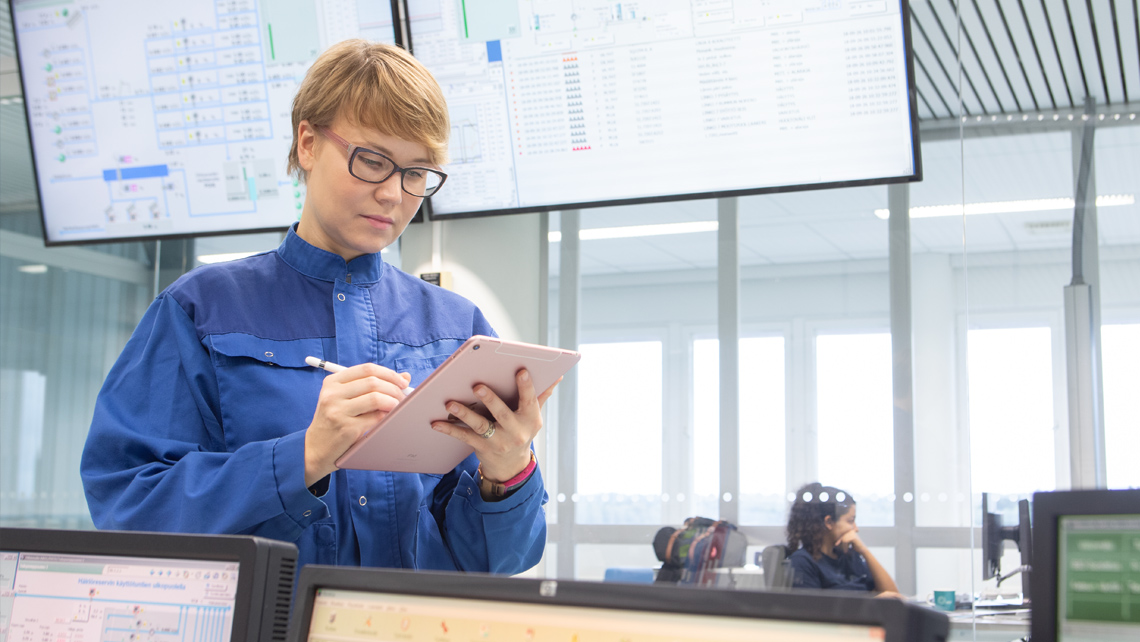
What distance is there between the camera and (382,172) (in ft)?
3.98

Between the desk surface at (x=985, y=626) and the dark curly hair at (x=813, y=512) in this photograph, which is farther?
the dark curly hair at (x=813, y=512)

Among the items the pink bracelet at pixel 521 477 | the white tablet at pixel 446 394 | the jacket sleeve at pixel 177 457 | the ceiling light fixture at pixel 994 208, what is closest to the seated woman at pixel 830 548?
the ceiling light fixture at pixel 994 208

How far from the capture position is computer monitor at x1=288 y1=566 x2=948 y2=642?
0.52 m

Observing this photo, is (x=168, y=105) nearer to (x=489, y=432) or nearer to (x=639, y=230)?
(x=639, y=230)

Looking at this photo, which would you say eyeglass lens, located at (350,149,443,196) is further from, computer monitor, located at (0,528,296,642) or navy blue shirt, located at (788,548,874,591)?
navy blue shirt, located at (788,548,874,591)

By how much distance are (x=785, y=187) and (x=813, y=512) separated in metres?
0.79

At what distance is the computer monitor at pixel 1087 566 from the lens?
61cm

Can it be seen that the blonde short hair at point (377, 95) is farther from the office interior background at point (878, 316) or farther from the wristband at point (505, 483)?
the office interior background at point (878, 316)

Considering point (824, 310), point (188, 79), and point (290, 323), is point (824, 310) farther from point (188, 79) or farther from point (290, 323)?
point (188, 79)

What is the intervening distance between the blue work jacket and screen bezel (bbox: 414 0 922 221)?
0.67 m

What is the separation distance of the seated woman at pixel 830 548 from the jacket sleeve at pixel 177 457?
1525mm

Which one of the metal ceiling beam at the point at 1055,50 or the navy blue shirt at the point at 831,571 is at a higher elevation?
the metal ceiling beam at the point at 1055,50

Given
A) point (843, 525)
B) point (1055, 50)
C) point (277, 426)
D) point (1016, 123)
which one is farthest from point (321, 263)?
point (1055, 50)

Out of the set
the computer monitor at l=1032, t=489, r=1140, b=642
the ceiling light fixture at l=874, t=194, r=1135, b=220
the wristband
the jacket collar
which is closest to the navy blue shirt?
the ceiling light fixture at l=874, t=194, r=1135, b=220
